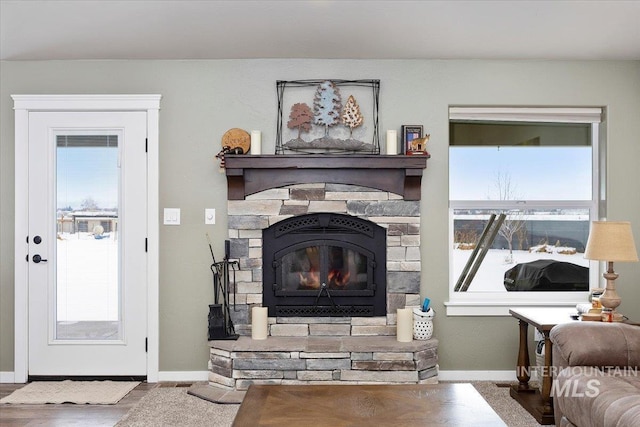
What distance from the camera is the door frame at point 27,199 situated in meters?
3.98

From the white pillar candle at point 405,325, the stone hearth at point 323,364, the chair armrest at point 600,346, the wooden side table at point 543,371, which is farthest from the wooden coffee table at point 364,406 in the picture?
the white pillar candle at point 405,325

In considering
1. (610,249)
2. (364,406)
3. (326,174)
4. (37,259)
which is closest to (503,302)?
(610,249)

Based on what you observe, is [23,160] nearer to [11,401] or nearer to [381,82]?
[11,401]

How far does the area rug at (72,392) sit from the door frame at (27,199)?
203mm

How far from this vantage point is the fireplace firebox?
4.00 m

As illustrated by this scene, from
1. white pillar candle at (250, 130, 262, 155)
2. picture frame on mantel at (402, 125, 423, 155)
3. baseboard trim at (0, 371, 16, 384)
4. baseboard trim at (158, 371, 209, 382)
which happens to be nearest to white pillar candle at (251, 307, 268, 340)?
baseboard trim at (158, 371, 209, 382)

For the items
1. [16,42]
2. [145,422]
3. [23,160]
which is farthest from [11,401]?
[16,42]

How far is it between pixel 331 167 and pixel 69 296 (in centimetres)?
209

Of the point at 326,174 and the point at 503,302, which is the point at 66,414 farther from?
the point at 503,302

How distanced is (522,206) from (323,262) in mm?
1537

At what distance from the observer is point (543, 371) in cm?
328

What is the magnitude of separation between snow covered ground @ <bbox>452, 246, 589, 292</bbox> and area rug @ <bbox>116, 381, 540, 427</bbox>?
30.6 inches

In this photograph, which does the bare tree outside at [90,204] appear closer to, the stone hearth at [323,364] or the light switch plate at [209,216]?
the light switch plate at [209,216]

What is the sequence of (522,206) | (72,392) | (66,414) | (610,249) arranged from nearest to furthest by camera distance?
(610,249) → (66,414) → (72,392) → (522,206)
